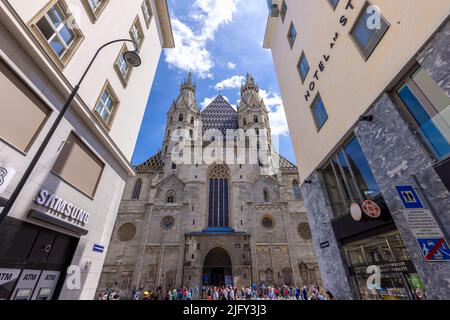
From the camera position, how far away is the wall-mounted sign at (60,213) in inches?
240

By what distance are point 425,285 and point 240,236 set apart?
2176 centimetres

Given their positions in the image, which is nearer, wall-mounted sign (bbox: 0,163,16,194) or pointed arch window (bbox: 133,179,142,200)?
wall-mounted sign (bbox: 0,163,16,194)

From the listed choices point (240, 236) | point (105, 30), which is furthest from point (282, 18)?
point (240, 236)

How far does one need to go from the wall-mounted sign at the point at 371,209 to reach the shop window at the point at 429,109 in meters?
2.15

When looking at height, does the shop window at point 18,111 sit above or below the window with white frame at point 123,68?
below

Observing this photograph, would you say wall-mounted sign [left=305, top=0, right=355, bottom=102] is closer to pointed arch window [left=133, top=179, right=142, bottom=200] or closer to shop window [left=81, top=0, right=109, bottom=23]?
shop window [left=81, top=0, right=109, bottom=23]

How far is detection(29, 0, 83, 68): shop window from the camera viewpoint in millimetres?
6047

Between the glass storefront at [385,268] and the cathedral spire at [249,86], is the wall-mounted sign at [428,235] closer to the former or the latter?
the glass storefront at [385,268]

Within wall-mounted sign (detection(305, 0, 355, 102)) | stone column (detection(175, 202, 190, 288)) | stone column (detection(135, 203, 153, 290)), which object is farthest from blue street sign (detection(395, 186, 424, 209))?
stone column (detection(135, 203, 153, 290))

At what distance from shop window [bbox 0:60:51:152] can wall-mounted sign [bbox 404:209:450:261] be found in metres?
10.9

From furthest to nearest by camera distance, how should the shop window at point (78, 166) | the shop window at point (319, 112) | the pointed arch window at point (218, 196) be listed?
1. the pointed arch window at point (218, 196)
2. the shop window at point (319, 112)
3. the shop window at point (78, 166)

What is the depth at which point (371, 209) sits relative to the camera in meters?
6.47

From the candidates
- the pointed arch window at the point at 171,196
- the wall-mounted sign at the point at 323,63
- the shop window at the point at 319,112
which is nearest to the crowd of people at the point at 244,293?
the pointed arch window at the point at 171,196

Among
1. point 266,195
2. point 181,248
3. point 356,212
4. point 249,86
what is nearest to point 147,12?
point 356,212
